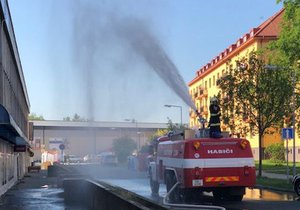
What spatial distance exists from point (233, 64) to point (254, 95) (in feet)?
84.4

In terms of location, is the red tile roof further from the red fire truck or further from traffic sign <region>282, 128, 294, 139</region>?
the red fire truck

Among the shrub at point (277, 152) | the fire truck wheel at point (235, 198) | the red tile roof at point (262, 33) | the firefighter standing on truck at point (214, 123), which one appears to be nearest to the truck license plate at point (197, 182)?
the firefighter standing on truck at point (214, 123)

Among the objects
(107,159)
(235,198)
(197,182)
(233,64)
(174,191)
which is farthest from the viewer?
(233,64)

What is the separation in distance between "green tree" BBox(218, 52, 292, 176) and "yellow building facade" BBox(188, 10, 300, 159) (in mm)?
12164

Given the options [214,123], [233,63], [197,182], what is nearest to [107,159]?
[233,63]

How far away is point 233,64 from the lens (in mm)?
54125

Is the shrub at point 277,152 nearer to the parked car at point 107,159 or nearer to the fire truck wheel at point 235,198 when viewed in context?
the parked car at point 107,159

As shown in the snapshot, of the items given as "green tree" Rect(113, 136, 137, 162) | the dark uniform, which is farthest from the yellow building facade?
the dark uniform

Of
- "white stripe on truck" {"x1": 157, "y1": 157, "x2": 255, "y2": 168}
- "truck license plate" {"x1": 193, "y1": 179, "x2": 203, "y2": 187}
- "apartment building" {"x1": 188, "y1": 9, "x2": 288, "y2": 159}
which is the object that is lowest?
"truck license plate" {"x1": 193, "y1": 179, "x2": 203, "y2": 187}

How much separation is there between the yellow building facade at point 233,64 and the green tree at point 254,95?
1216 cm

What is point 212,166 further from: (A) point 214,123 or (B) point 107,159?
(B) point 107,159

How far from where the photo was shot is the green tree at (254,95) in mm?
28531

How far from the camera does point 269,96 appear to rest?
93.7ft

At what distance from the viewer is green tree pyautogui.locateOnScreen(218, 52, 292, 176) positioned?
93.6ft
